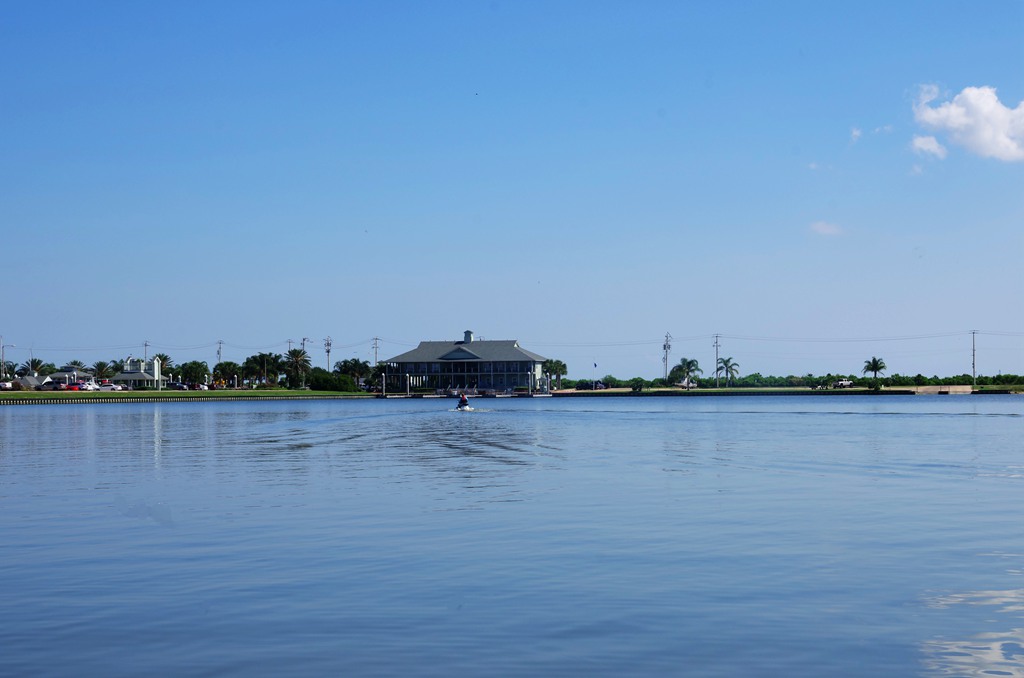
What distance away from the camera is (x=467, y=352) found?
17238 cm

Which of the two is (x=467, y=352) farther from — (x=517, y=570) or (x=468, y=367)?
(x=517, y=570)

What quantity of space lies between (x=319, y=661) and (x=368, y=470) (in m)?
22.4

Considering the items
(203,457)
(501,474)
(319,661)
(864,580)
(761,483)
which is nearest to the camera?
(319,661)

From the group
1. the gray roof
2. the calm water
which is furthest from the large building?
the calm water

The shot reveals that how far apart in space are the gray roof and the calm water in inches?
5543

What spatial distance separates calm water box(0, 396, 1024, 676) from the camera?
32.0 ft

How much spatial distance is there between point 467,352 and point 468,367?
375 cm

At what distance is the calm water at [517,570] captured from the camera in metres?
9.74

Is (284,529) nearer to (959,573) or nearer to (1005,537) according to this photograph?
(959,573)

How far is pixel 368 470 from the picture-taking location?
3169cm

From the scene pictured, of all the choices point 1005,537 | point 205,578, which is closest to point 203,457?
point 205,578

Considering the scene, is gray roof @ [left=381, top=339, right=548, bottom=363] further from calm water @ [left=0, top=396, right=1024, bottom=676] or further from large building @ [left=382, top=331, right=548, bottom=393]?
calm water @ [left=0, top=396, right=1024, bottom=676]

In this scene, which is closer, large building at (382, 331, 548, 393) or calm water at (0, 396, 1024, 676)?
calm water at (0, 396, 1024, 676)

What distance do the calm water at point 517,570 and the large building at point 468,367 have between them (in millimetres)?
140966
